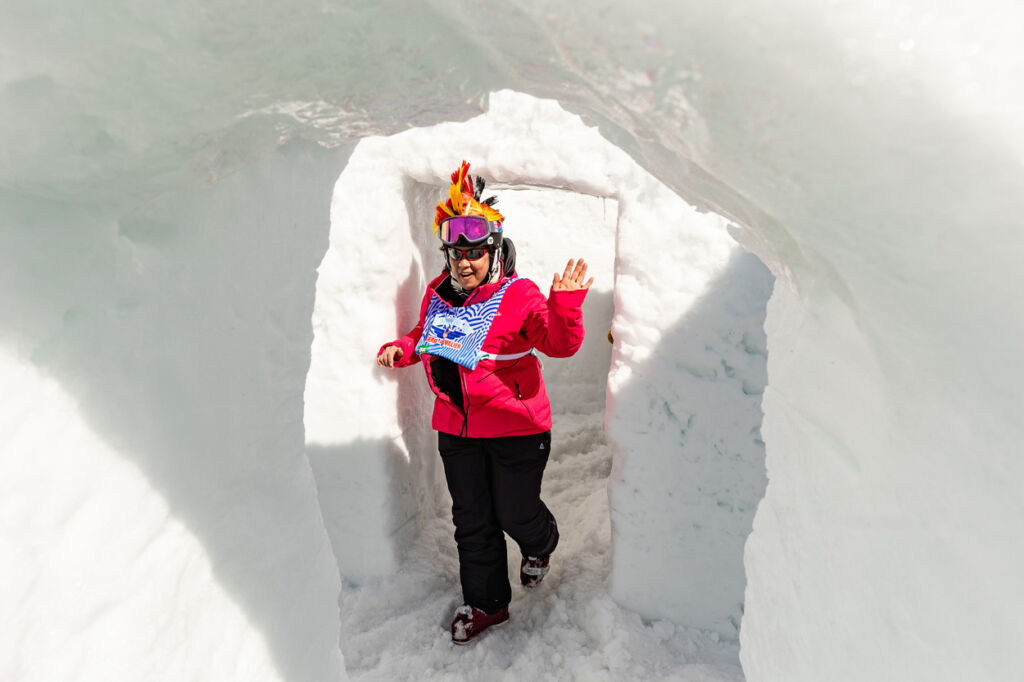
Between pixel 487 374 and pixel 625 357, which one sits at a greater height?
pixel 625 357

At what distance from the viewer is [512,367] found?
2385 mm

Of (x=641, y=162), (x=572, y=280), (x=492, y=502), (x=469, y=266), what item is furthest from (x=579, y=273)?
(x=641, y=162)

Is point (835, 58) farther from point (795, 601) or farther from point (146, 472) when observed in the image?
point (146, 472)

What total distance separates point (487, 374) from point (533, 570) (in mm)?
952

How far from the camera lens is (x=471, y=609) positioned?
8.66 ft

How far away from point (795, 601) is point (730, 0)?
0.94 metres

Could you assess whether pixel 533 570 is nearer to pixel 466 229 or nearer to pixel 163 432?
pixel 466 229

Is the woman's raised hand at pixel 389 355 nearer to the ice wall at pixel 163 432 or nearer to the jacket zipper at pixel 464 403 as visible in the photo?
the jacket zipper at pixel 464 403

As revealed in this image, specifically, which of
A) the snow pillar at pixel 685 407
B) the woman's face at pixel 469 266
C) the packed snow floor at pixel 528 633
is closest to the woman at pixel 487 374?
the woman's face at pixel 469 266

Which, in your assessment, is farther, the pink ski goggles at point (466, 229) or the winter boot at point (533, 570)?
the winter boot at point (533, 570)

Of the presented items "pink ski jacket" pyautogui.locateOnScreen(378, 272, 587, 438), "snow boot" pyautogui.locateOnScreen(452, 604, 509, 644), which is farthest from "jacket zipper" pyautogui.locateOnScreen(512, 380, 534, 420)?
"snow boot" pyautogui.locateOnScreen(452, 604, 509, 644)

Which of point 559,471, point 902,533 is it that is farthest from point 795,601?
point 559,471

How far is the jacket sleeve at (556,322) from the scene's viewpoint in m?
2.19

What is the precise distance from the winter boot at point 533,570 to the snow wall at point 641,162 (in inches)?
59.1
